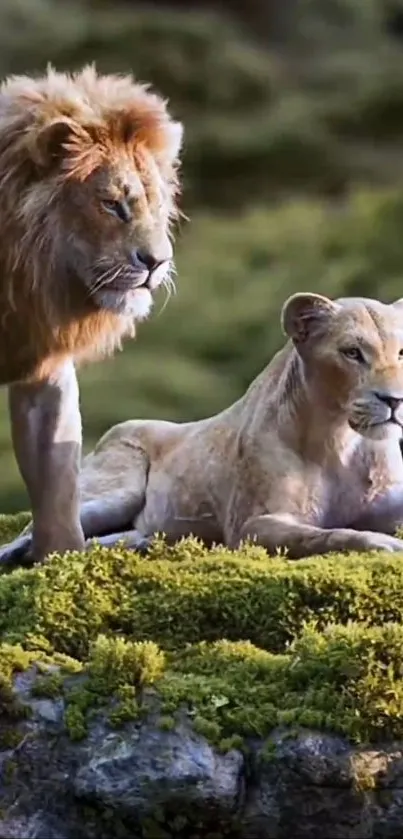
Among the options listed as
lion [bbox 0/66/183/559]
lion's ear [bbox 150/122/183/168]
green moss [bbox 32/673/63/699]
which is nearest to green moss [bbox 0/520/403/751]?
green moss [bbox 32/673/63/699]

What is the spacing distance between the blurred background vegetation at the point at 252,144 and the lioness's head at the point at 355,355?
355 cm

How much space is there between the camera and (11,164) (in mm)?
2688

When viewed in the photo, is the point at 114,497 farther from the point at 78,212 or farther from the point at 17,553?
the point at 78,212

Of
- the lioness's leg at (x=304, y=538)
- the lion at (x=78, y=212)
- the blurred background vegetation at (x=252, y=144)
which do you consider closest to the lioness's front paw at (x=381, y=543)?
→ the lioness's leg at (x=304, y=538)

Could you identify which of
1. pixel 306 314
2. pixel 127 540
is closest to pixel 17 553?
pixel 127 540

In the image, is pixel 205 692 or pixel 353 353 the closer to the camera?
pixel 205 692

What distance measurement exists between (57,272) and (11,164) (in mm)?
180

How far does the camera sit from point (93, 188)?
103 inches

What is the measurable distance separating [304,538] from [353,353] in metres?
0.31

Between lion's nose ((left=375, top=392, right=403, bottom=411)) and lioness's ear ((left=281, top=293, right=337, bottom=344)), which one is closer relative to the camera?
lion's nose ((left=375, top=392, right=403, bottom=411))

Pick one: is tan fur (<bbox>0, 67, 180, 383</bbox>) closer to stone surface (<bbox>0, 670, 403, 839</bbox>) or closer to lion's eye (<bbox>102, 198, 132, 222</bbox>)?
lion's eye (<bbox>102, 198, 132, 222</bbox>)

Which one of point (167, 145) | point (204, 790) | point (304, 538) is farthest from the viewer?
point (304, 538)

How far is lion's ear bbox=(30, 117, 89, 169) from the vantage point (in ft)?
8.59

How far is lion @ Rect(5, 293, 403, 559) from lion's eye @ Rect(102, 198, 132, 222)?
46cm
